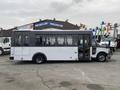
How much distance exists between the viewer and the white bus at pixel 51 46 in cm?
1984

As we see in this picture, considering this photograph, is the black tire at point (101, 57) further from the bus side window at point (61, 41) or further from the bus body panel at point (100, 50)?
the bus side window at point (61, 41)

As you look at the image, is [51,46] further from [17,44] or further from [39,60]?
[17,44]

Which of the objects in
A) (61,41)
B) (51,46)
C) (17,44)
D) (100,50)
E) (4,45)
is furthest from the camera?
(4,45)

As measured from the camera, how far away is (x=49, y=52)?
20078 millimetres

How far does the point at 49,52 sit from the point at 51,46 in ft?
1.56

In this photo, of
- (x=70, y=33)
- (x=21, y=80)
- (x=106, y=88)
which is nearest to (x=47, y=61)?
(x=70, y=33)

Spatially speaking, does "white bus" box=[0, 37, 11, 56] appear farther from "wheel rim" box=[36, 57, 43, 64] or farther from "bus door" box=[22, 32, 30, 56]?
"wheel rim" box=[36, 57, 43, 64]

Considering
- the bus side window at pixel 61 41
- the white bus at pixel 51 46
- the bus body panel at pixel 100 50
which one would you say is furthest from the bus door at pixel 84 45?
the bus side window at pixel 61 41

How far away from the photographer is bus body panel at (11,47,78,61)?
19781 mm

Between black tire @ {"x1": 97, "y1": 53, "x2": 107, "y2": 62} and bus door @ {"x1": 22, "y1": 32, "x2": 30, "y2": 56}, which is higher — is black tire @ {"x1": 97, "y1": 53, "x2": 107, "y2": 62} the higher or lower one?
the lower one

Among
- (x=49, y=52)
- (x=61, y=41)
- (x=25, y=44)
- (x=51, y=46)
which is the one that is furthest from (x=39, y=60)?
(x=61, y=41)

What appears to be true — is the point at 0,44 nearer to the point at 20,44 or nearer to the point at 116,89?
the point at 20,44

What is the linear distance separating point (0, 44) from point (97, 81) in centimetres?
1873

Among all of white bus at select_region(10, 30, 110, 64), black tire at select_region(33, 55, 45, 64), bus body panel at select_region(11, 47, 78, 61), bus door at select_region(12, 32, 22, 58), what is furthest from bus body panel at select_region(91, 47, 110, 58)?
bus door at select_region(12, 32, 22, 58)
